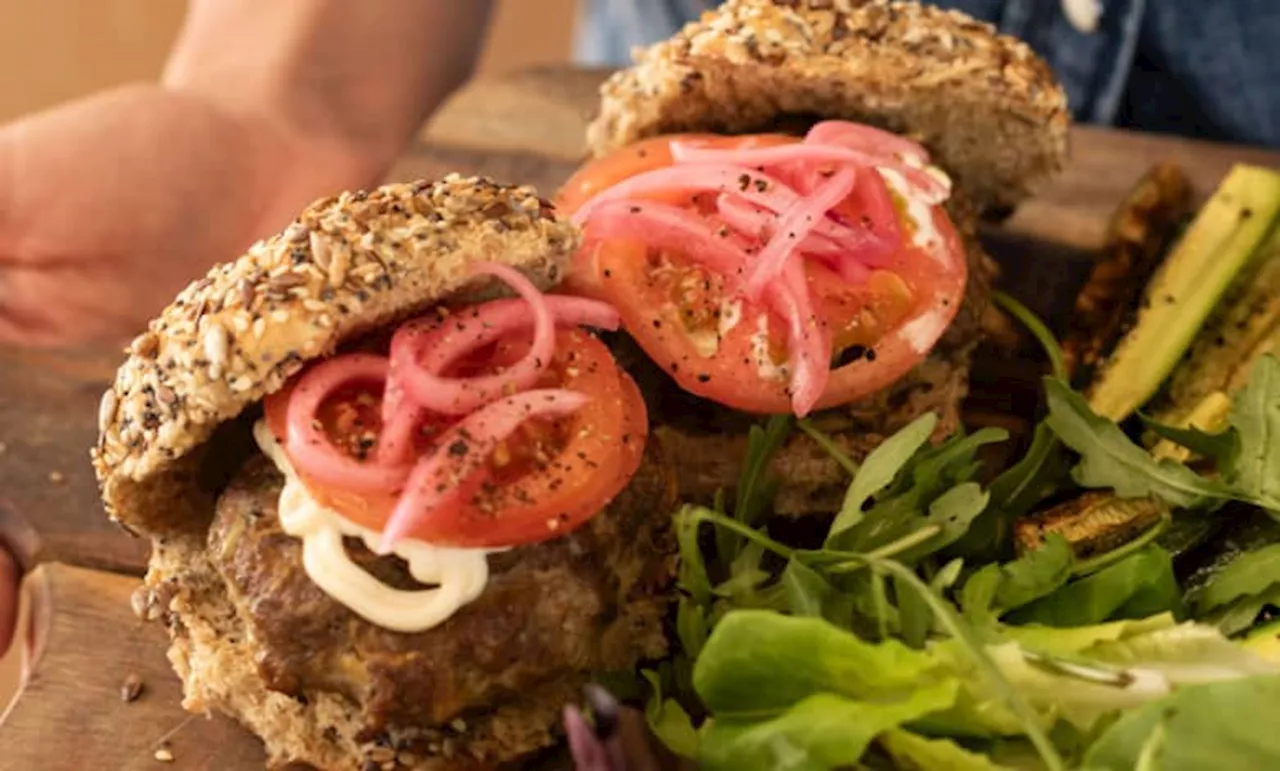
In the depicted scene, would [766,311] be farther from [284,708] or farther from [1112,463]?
[284,708]

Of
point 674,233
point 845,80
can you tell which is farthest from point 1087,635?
point 845,80

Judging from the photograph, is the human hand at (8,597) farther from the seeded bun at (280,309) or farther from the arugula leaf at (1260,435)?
the arugula leaf at (1260,435)

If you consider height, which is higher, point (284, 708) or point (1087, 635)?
point (1087, 635)

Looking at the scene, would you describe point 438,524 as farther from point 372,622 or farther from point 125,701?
point 125,701

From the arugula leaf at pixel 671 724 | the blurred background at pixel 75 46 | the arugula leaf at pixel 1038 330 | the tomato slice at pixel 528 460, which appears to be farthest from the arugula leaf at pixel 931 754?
the blurred background at pixel 75 46

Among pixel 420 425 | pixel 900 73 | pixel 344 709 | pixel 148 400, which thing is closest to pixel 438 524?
pixel 420 425

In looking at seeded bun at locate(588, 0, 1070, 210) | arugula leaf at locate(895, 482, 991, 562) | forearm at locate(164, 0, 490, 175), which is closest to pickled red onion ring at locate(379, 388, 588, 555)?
arugula leaf at locate(895, 482, 991, 562)
